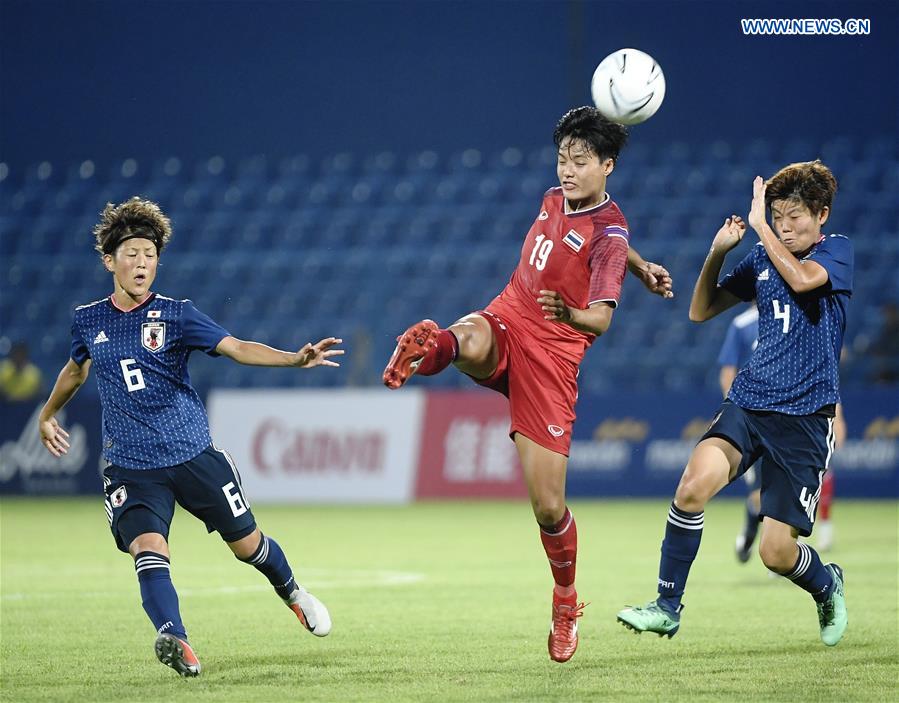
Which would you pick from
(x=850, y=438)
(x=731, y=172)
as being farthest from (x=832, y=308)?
(x=731, y=172)

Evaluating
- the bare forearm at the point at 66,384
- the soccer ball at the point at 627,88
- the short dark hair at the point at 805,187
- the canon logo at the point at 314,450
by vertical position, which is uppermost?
the soccer ball at the point at 627,88

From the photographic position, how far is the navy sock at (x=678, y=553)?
6047 mm

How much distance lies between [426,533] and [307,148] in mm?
10656

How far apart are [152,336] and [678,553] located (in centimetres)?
252

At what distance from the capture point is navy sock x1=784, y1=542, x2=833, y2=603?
6141 millimetres

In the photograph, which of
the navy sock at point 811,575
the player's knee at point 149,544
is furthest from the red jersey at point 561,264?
the player's knee at point 149,544

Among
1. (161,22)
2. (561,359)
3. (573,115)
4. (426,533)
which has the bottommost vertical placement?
(426,533)

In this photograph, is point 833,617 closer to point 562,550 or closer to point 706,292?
point 562,550

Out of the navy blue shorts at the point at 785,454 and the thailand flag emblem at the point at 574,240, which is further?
the thailand flag emblem at the point at 574,240

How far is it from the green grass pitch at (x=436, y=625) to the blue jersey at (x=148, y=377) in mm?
943

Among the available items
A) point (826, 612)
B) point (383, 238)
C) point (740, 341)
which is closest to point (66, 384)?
point (826, 612)

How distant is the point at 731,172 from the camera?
1948 centimetres

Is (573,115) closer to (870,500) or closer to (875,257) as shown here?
(870,500)

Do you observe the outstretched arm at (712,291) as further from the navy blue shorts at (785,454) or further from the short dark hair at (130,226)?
the short dark hair at (130,226)
